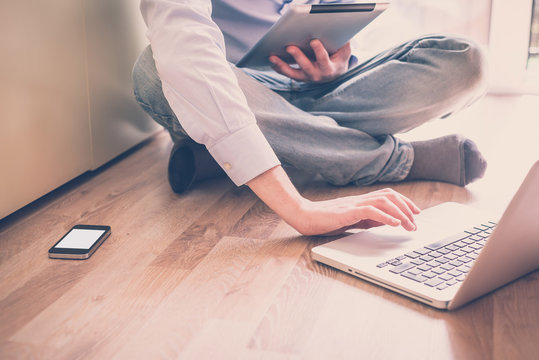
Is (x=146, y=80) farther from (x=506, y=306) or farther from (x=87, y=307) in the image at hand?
(x=506, y=306)

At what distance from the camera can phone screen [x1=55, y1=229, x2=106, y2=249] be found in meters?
0.99

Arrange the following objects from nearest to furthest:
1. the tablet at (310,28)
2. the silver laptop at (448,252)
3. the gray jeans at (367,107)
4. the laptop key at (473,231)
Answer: the silver laptop at (448,252), the laptop key at (473,231), the tablet at (310,28), the gray jeans at (367,107)

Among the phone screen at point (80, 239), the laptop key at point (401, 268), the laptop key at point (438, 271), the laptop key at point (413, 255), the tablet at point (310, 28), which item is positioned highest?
the tablet at point (310, 28)

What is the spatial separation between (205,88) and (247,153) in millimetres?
127

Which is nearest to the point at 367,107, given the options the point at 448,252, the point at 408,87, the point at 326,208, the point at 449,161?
the point at 408,87

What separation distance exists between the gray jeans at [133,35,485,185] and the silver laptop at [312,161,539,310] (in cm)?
29

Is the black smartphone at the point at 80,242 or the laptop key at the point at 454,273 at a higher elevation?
the laptop key at the point at 454,273

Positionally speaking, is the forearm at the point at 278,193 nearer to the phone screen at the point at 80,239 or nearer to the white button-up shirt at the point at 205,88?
the white button-up shirt at the point at 205,88

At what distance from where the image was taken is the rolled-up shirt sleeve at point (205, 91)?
0.92 meters

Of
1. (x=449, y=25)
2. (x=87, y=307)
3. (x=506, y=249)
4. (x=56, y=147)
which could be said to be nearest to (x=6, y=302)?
(x=87, y=307)

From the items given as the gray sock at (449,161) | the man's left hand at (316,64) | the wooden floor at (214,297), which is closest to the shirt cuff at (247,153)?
the wooden floor at (214,297)

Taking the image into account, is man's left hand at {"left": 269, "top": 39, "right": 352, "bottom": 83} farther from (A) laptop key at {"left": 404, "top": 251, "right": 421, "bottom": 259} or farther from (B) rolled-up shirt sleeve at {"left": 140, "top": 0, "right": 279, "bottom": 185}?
(A) laptop key at {"left": 404, "top": 251, "right": 421, "bottom": 259}

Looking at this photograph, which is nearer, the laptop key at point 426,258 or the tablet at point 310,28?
the laptop key at point 426,258

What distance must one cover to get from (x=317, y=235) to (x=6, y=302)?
509mm
